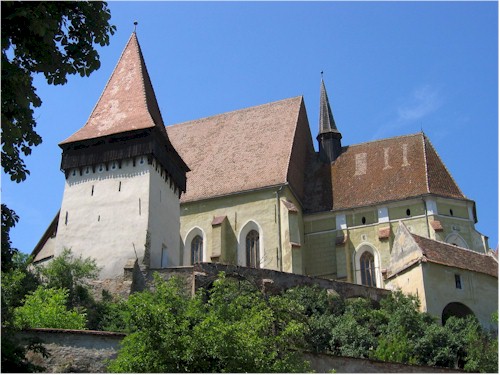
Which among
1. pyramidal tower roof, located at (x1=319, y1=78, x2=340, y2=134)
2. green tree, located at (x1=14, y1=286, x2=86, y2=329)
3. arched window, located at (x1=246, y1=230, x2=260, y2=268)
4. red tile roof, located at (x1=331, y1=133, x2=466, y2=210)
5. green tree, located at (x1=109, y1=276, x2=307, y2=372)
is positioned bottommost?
green tree, located at (x1=109, y1=276, x2=307, y2=372)

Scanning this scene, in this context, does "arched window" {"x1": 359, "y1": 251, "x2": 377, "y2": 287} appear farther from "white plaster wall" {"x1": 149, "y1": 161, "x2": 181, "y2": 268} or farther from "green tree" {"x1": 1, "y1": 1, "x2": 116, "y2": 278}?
"green tree" {"x1": 1, "y1": 1, "x2": 116, "y2": 278}

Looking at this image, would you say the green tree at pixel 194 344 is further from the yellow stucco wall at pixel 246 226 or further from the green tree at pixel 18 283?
the yellow stucco wall at pixel 246 226

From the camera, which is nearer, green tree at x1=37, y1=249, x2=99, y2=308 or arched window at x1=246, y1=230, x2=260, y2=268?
green tree at x1=37, y1=249, x2=99, y2=308

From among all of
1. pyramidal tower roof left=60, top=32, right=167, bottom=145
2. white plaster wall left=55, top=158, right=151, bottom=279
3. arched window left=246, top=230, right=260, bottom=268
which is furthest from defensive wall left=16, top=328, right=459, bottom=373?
arched window left=246, top=230, right=260, bottom=268

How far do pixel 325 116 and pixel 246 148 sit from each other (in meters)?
6.21

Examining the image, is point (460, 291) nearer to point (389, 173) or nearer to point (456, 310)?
point (456, 310)

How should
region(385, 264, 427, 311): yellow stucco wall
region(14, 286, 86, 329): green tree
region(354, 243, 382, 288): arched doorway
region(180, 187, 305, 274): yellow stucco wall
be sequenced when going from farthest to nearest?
region(354, 243, 382, 288): arched doorway
region(180, 187, 305, 274): yellow stucco wall
region(385, 264, 427, 311): yellow stucco wall
region(14, 286, 86, 329): green tree

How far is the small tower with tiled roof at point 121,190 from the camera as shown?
90.2 ft

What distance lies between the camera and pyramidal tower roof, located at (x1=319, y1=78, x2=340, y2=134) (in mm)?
40222

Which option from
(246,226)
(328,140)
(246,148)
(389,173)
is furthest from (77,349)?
(328,140)

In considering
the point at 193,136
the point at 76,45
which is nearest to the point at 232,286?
the point at 76,45

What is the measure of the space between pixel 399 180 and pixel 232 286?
15510 millimetres

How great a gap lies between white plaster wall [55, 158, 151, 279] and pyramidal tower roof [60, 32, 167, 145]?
160 centimetres

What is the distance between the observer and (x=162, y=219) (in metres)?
28.9
